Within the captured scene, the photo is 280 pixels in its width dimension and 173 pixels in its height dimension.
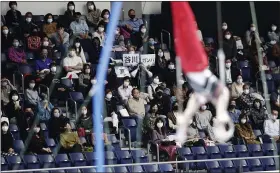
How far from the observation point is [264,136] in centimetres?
1989

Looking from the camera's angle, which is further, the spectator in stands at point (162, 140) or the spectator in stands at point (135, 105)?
the spectator in stands at point (135, 105)

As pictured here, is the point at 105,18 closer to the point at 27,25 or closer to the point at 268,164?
the point at 27,25

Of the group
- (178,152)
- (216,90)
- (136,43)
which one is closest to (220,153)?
(178,152)

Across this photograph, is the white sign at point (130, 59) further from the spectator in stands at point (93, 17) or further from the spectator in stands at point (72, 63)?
the spectator in stands at point (93, 17)

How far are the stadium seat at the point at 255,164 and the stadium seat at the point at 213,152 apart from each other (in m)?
0.39

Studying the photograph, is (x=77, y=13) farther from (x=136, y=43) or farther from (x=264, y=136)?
(x=264, y=136)

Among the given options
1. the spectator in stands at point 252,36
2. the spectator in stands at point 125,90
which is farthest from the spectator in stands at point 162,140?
the spectator in stands at point 252,36

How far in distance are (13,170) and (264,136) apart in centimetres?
395

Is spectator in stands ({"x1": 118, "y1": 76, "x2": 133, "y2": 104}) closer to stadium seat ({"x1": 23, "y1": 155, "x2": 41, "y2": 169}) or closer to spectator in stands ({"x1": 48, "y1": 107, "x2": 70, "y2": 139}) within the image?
spectator in stands ({"x1": 48, "y1": 107, "x2": 70, "y2": 139})

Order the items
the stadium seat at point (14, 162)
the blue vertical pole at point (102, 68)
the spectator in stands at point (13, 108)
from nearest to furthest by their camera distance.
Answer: the blue vertical pole at point (102, 68) < the stadium seat at point (14, 162) < the spectator in stands at point (13, 108)

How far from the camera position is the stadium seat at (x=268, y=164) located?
19312mm

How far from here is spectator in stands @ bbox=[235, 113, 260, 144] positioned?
1959cm

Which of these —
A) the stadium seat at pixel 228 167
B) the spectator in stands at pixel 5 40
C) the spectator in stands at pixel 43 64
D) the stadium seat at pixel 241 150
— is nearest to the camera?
the stadium seat at pixel 228 167

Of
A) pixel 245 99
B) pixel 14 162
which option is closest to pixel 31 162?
pixel 14 162
